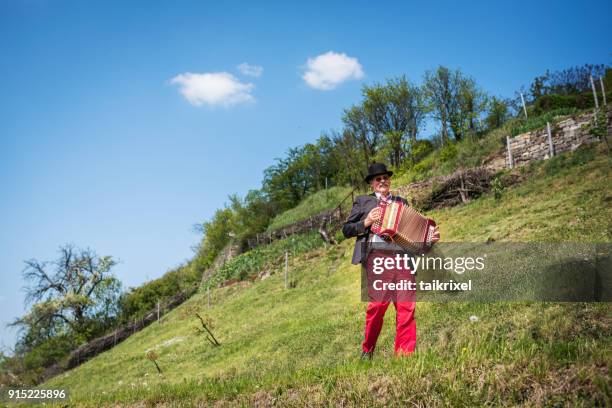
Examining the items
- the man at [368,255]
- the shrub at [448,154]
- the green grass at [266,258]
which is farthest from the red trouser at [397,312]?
the shrub at [448,154]

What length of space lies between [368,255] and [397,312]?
0.78 meters

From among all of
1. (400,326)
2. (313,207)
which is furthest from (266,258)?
(400,326)

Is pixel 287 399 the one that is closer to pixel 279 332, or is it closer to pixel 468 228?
pixel 279 332

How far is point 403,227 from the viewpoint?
520 centimetres

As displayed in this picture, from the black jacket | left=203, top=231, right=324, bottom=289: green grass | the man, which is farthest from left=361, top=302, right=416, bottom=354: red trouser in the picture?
left=203, top=231, right=324, bottom=289: green grass

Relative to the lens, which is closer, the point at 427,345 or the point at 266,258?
the point at 427,345

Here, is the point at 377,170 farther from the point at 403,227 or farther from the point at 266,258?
the point at 266,258

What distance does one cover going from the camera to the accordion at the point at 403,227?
204 inches

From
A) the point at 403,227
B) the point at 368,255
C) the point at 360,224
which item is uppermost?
the point at 360,224

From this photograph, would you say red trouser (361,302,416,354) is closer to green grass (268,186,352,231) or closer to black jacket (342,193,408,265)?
black jacket (342,193,408,265)

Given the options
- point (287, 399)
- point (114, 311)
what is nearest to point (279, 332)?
point (287, 399)

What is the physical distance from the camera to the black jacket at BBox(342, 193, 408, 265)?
5578 millimetres

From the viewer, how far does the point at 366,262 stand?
18.1 feet

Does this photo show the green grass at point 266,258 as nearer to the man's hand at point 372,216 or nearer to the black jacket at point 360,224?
the black jacket at point 360,224
